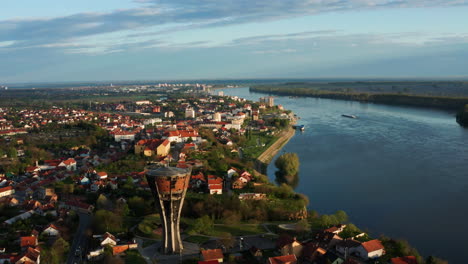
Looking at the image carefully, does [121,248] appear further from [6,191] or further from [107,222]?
[6,191]

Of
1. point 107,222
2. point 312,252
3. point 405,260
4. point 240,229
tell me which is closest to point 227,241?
point 240,229

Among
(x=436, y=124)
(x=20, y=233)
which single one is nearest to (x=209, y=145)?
(x=20, y=233)

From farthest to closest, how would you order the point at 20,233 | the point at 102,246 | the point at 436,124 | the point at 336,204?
the point at 436,124 → the point at 336,204 → the point at 20,233 → the point at 102,246

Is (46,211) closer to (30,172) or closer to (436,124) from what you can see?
(30,172)

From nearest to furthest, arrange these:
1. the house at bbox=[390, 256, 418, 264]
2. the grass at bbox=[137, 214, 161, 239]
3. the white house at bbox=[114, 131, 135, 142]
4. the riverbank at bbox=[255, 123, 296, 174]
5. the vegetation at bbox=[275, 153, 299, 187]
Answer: the house at bbox=[390, 256, 418, 264] < the grass at bbox=[137, 214, 161, 239] < the vegetation at bbox=[275, 153, 299, 187] < the riverbank at bbox=[255, 123, 296, 174] < the white house at bbox=[114, 131, 135, 142]

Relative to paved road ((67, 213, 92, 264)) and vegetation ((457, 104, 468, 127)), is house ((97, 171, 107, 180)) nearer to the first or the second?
paved road ((67, 213, 92, 264))

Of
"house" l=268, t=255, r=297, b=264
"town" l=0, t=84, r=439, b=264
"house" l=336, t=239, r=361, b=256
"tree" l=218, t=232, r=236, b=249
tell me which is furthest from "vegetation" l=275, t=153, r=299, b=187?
"house" l=268, t=255, r=297, b=264

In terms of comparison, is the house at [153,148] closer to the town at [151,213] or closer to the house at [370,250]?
the town at [151,213]
